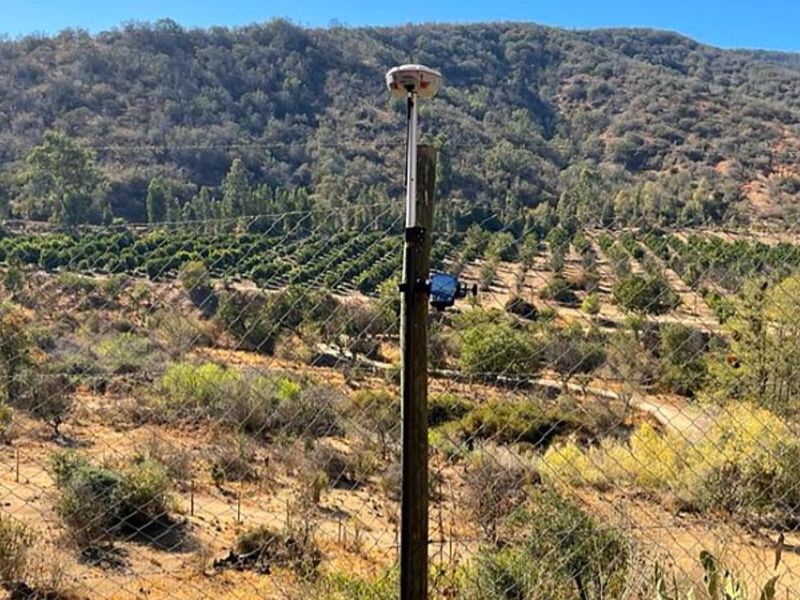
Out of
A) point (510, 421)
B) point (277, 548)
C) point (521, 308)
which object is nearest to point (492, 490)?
point (277, 548)

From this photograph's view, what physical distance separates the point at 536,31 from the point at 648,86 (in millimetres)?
26915

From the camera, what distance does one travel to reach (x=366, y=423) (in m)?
12.0

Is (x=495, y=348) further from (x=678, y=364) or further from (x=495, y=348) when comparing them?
(x=678, y=364)

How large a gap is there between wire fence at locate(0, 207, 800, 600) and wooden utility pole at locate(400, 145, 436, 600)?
0.77 m

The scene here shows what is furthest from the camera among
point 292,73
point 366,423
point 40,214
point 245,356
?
point 292,73

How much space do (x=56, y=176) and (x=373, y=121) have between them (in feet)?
107

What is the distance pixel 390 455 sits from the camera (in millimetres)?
10578

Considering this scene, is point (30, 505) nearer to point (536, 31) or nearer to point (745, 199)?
point (745, 199)

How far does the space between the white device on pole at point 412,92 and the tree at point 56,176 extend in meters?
38.4

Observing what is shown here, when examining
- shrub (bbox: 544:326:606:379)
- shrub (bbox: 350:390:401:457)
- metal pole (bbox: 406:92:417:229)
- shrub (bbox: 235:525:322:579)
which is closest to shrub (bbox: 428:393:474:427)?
shrub (bbox: 350:390:401:457)

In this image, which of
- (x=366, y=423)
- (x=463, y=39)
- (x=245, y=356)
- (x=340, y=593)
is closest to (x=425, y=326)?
(x=340, y=593)

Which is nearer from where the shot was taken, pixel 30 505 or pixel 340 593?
pixel 340 593

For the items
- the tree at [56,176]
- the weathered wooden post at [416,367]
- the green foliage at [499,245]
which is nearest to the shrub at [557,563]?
the weathered wooden post at [416,367]

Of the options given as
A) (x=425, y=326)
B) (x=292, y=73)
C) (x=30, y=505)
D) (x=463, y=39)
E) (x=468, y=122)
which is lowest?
(x=30, y=505)
